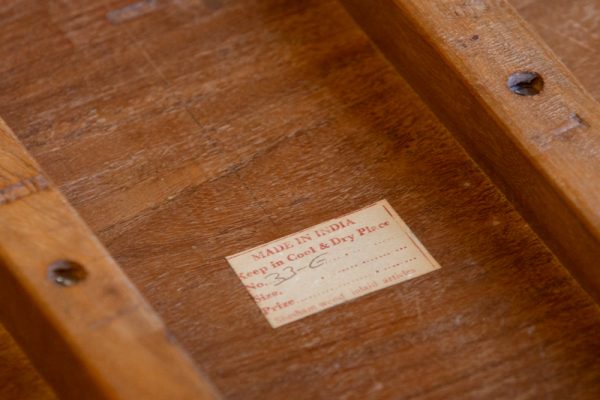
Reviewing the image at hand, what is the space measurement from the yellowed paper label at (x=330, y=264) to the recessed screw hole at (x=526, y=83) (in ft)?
0.59

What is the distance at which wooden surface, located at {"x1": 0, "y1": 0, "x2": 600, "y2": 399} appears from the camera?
1.04m

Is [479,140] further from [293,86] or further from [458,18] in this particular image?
[293,86]

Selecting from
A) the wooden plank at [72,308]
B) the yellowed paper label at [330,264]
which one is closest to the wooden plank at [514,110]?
the yellowed paper label at [330,264]

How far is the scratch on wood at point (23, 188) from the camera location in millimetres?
1051

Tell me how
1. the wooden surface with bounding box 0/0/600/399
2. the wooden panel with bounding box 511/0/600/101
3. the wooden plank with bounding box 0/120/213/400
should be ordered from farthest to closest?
the wooden panel with bounding box 511/0/600/101
the wooden surface with bounding box 0/0/600/399
the wooden plank with bounding box 0/120/213/400

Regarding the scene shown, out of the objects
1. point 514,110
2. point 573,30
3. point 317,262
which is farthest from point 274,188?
point 573,30

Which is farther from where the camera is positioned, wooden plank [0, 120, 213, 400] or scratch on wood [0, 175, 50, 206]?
scratch on wood [0, 175, 50, 206]

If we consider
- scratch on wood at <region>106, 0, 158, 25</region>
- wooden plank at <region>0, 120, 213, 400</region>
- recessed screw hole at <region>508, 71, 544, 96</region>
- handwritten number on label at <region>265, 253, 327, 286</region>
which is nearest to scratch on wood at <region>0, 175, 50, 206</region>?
wooden plank at <region>0, 120, 213, 400</region>

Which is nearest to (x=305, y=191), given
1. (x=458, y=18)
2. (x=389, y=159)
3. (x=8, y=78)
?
(x=389, y=159)

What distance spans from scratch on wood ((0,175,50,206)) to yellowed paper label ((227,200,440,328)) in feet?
0.66

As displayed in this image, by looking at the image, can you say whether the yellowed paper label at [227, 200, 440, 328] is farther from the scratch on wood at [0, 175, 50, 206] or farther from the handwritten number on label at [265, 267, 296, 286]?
the scratch on wood at [0, 175, 50, 206]

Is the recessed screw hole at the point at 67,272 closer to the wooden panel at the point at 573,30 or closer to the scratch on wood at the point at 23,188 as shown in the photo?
the scratch on wood at the point at 23,188

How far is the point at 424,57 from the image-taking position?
46.8 inches

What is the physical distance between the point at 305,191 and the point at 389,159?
0.33 feet
